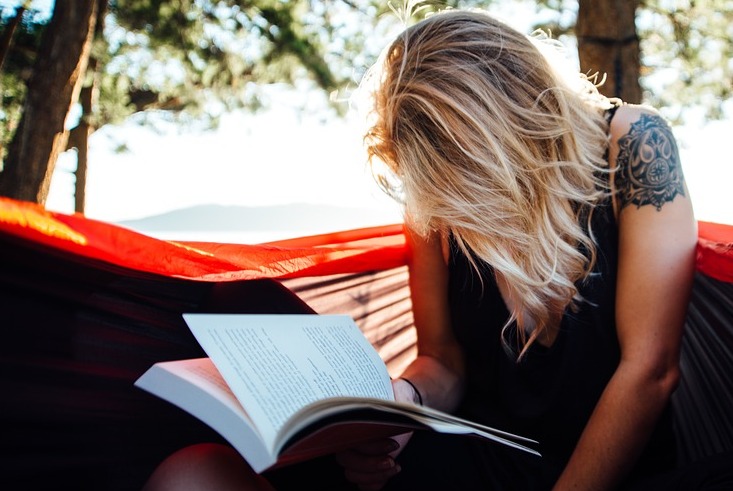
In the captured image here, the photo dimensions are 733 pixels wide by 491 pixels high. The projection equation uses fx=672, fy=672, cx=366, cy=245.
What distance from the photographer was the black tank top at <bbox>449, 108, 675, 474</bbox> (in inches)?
44.6

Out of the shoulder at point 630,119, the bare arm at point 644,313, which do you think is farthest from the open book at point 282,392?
the shoulder at point 630,119

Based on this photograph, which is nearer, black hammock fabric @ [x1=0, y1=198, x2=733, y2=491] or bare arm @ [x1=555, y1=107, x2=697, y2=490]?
black hammock fabric @ [x1=0, y1=198, x2=733, y2=491]

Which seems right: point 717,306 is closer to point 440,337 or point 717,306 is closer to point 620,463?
point 620,463

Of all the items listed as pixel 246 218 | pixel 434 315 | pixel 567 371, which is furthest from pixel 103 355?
pixel 246 218

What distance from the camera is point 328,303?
57.4 inches

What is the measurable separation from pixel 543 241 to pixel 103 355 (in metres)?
0.73

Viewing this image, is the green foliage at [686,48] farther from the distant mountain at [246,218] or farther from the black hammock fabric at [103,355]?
the distant mountain at [246,218]

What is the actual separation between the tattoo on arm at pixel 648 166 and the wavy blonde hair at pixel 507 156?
43 mm

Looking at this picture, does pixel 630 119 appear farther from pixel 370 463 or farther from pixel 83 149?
pixel 83 149

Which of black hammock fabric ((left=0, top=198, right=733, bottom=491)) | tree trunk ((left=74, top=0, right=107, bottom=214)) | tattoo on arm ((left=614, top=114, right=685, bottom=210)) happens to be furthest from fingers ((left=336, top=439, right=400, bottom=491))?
tree trunk ((left=74, top=0, right=107, bottom=214))

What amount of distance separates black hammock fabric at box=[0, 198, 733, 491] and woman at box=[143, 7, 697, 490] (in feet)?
0.55

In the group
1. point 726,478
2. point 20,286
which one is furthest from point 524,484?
point 20,286

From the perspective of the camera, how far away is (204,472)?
2.77 feet

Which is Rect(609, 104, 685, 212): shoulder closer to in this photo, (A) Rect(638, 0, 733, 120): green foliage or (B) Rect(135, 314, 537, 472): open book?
(B) Rect(135, 314, 537, 472): open book
